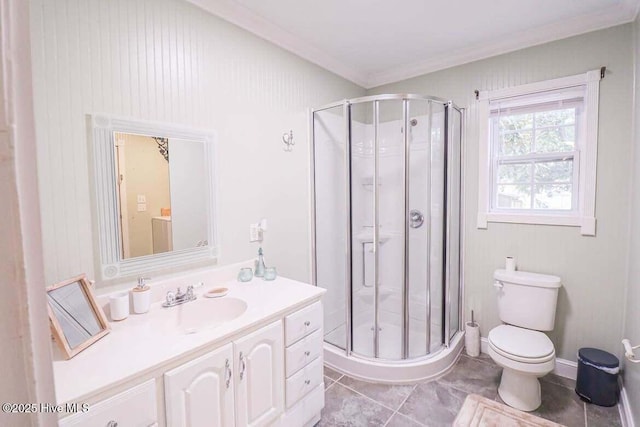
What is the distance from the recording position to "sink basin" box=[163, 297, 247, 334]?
1559mm

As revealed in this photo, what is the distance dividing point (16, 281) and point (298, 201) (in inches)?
85.5

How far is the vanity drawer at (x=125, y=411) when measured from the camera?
922 mm

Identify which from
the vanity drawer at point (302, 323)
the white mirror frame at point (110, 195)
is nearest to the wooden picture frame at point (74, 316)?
the white mirror frame at point (110, 195)

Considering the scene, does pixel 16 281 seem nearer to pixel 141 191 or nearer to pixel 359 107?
pixel 141 191

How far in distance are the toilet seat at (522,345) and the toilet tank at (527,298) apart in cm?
10

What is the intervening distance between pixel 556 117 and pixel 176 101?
2.71 meters

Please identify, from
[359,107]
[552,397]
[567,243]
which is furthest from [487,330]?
[359,107]

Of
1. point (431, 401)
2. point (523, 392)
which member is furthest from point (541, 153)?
point (431, 401)

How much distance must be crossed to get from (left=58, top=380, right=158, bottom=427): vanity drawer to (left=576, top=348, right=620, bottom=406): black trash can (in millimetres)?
2570

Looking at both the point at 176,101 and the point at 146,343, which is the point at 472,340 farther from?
the point at 176,101

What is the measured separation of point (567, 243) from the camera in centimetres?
222

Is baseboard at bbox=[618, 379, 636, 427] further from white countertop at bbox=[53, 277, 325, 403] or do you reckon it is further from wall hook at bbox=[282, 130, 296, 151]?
wall hook at bbox=[282, 130, 296, 151]

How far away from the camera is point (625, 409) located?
1.82 metres

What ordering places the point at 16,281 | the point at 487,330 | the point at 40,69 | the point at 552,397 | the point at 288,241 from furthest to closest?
the point at 487,330
the point at 288,241
the point at 552,397
the point at 40,69
the point at 16,281
